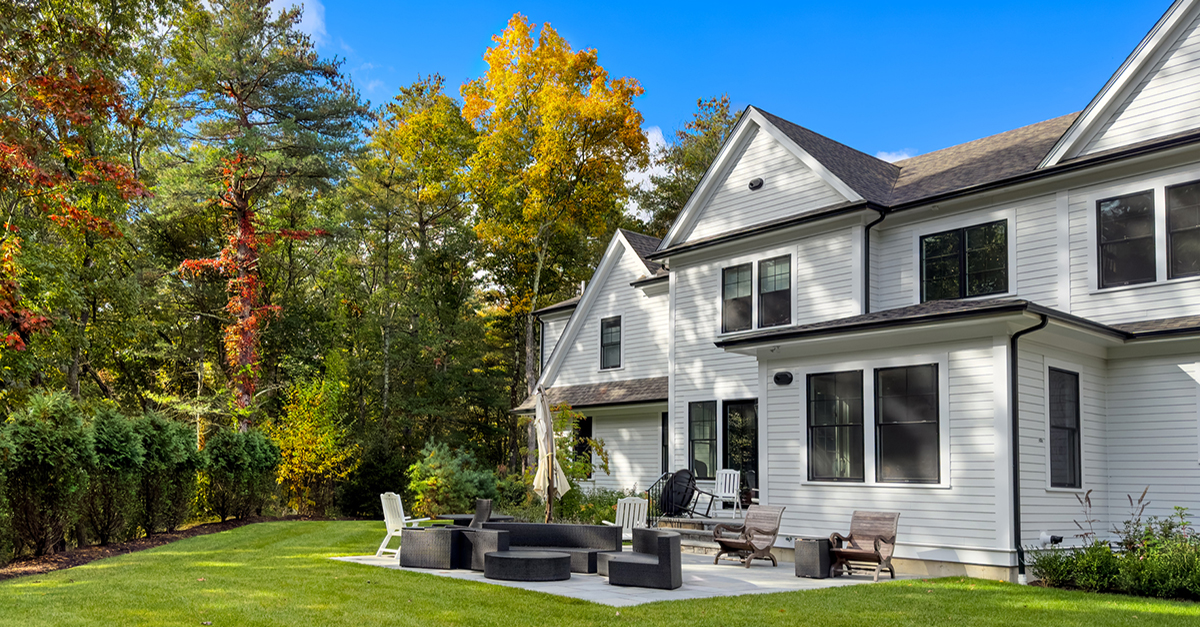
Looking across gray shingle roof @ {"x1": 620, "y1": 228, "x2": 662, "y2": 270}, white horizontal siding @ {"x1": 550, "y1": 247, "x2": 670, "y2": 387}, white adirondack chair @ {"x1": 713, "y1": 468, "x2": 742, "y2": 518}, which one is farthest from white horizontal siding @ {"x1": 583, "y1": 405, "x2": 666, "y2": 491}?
gray shingle roof @ {"x1": 620, "y1": 228, "x2": 662, "y2": 270}

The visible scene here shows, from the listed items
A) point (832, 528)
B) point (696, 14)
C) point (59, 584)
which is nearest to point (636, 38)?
point (696, 14)

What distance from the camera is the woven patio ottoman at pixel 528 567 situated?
10.2 m

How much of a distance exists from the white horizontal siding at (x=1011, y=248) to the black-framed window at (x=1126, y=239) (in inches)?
26.8

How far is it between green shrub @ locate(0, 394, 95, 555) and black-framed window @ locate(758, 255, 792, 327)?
11749 mm

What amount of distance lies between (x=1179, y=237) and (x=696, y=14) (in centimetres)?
2074

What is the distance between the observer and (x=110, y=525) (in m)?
13.9

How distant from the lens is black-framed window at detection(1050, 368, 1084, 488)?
38.4ft

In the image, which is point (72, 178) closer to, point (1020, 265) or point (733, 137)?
point (733, 137)

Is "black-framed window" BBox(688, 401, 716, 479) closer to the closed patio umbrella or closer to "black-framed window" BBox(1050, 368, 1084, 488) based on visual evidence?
the closed patio umbrella

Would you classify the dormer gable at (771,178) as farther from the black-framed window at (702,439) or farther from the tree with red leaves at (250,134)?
the tree with red leaves at (250,134)

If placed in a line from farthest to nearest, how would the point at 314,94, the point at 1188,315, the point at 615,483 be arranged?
the point at 314,94 → the point at 615,483 → the point at 1188,315

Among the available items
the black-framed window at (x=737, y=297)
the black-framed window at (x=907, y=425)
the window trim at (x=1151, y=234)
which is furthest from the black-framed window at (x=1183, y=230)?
A: the black-framed window at (x=737, y=297)

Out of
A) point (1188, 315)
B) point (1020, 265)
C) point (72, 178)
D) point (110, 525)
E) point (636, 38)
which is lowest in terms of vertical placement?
point (110, 525)

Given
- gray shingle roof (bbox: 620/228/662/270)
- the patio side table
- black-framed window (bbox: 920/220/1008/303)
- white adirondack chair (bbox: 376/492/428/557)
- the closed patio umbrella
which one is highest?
gray shingle roof (bbox: 620/228/662/270)
